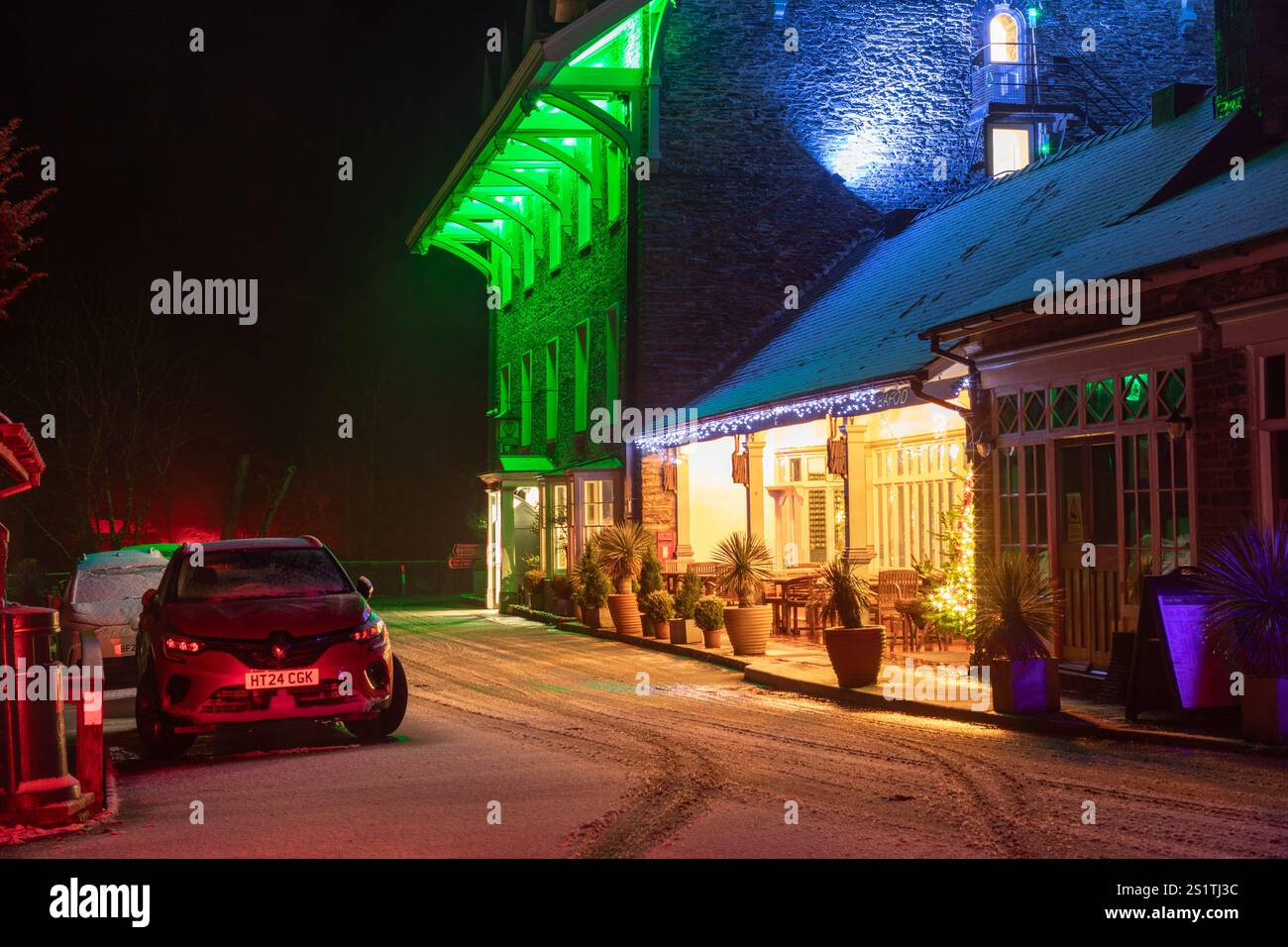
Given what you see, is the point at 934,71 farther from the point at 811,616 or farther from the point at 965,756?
the point at 965,756

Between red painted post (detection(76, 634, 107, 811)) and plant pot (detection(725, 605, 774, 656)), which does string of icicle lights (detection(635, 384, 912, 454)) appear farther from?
red painted post (detection(76, 634, 107, 811))

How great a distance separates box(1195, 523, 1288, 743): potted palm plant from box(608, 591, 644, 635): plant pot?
12908 mm

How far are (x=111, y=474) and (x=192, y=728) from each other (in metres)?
31.5

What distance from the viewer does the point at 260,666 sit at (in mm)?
10781

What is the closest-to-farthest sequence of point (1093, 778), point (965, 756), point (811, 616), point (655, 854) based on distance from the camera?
point (655, 854)
point (1093, 778)
point (965, 756)
point (811, 616)

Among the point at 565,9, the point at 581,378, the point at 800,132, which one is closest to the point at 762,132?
the point at 800,132

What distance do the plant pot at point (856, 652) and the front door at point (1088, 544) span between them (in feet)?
6.57

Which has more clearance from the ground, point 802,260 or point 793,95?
point 793,95

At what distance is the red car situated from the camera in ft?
35.1

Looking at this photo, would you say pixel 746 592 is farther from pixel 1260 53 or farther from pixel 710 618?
→ pixel 1260 53

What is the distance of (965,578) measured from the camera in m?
16.7

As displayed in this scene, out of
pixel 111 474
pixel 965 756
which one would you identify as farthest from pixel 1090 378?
pixel 111 474

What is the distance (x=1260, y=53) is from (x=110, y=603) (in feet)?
45.4

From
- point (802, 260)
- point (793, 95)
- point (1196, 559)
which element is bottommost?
point (1196, 559)
